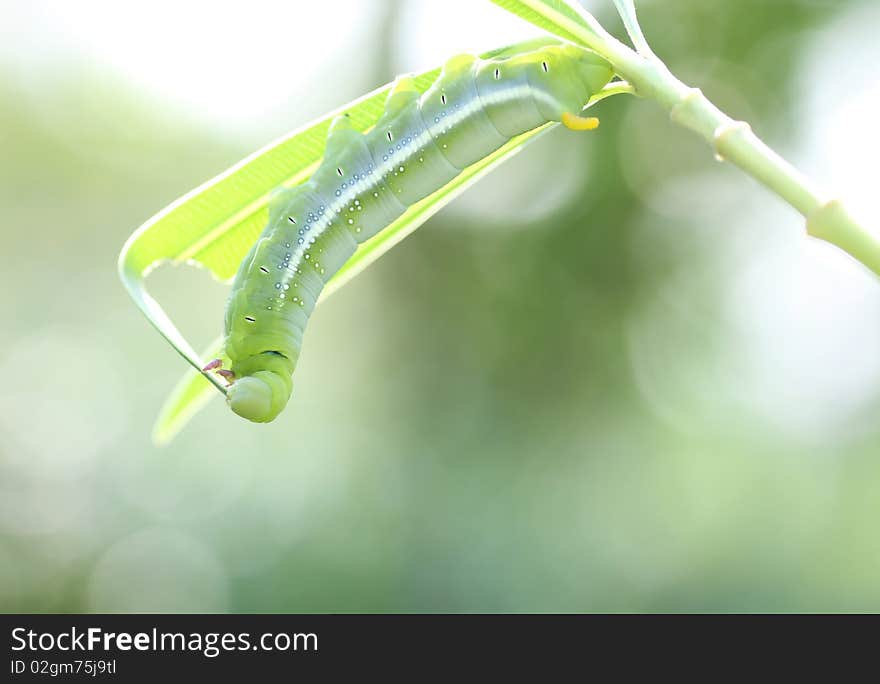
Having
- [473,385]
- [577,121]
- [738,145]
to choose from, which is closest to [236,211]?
[577,121]

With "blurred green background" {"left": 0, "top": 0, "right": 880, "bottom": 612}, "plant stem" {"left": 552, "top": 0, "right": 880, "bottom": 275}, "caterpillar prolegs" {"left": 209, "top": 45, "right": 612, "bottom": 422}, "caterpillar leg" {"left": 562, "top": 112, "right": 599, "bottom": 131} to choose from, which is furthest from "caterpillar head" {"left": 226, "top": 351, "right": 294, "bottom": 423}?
"blurred green background" {"left": 0, "top": 0, "right": 880, "bottom": 612}

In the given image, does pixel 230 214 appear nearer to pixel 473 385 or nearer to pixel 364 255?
pixel 364 255

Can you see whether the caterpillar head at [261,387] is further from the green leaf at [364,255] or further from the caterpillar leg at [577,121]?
the caterpillar leg at [577,121]

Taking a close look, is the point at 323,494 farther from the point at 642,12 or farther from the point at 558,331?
the point at 642,12

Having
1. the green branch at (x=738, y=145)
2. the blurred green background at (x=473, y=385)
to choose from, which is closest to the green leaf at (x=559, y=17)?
the green branch at (x=738, y=145)

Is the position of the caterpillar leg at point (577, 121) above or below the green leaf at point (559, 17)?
above

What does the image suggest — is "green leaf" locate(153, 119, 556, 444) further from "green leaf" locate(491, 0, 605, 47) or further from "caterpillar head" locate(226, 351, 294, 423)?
"green leaf" locate(491, 0, 605, 47)

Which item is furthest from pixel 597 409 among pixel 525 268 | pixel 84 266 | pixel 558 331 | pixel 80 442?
pixel 84 266
